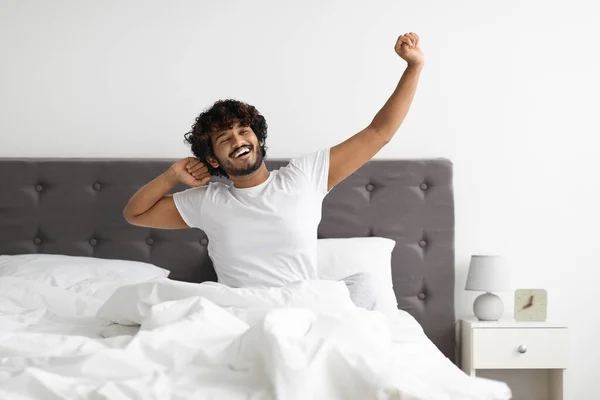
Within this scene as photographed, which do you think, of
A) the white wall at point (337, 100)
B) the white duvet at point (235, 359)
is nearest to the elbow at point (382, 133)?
the white duvet at point (235, 359)

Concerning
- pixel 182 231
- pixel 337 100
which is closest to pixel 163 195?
pixel 182 231

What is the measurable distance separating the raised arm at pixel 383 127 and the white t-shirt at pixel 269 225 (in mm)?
48

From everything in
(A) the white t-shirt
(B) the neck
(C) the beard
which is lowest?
(A) the white t-shirt

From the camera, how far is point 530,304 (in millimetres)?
3504

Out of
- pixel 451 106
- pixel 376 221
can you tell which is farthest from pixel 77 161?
pixel 451 106

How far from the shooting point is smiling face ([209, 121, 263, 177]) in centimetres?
249

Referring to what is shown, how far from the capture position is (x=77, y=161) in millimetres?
3504

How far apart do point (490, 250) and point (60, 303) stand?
199 centimetres

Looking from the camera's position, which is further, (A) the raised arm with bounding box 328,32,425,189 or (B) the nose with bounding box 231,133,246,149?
(B) the nose with bounding box 231,133,246,149

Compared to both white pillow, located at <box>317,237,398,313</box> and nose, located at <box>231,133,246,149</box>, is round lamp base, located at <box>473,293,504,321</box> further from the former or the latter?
nose, located at <box>231,133,246,149</box>

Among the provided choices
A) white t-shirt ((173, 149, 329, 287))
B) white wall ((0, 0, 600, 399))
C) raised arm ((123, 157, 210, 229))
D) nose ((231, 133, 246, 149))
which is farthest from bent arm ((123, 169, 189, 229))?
white wall ((0, 0, 600, 399))

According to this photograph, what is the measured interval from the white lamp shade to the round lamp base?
0.05 metres

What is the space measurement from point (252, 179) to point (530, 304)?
5.28 feet

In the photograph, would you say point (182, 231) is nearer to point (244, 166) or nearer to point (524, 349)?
point (244, 166)
